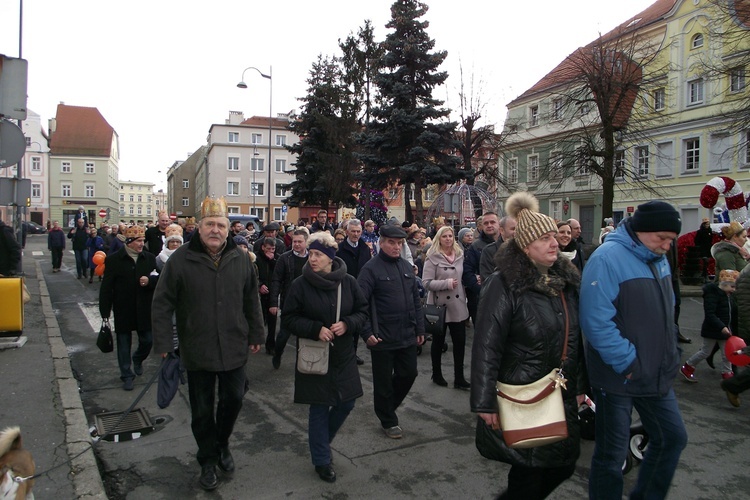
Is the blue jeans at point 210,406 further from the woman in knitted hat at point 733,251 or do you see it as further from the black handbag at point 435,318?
the woman in knitted hat at point 733,251

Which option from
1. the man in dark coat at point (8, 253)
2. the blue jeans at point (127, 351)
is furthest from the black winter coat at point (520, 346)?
the man in dark coat at point (8, 253)

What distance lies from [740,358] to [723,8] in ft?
57.0

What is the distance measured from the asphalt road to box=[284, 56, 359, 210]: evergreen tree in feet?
86.9

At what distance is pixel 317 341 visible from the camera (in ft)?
13.8

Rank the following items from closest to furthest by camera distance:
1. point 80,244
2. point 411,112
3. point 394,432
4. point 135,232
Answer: point 394,432 < point 135,232 < point 80,244 < point 411,112

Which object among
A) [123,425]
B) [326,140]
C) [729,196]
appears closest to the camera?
[123,425]

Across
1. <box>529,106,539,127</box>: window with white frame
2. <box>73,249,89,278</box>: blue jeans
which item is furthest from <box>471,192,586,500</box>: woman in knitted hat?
<box>529,106,539,127</box>: window with white frame

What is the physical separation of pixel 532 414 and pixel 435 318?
3570mm

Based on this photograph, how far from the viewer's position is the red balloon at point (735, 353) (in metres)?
5.39

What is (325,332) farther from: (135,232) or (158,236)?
(158,236)

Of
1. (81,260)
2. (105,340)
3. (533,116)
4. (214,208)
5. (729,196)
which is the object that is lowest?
(105,340)

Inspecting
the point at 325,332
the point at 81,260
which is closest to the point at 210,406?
the point at 325,332

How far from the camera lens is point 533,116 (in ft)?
138

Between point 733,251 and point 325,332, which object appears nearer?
point 325,332
